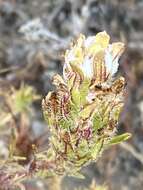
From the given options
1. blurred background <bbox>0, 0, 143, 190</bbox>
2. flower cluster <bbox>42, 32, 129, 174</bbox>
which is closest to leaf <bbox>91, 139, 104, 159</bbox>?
flower cluster <bbox>42, 32, 129, 174</bbox>

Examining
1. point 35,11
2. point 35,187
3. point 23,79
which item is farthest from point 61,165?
point 35,11

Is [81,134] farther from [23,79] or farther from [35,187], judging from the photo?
[23,79]

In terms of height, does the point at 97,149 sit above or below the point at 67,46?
below

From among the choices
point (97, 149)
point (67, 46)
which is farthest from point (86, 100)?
point (67, 46)

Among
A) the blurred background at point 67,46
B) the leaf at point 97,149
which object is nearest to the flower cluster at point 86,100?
the leaf at point 97,149

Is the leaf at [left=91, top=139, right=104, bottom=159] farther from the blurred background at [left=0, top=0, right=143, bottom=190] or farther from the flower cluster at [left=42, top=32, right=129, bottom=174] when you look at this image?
the blurred background at [left=0, top=0, right=143, bottom=190]

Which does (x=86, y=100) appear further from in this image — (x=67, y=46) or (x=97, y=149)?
(x=67, y=46)
